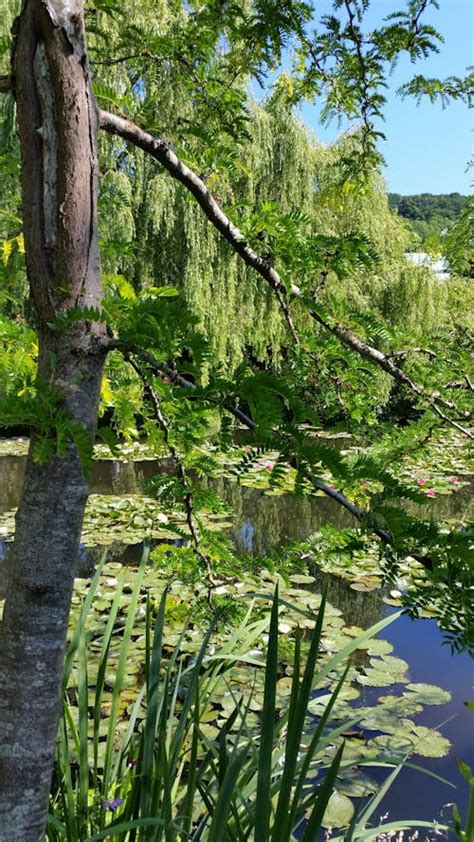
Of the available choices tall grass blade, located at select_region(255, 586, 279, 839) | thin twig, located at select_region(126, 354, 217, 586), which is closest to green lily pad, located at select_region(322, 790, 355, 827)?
thin twig, located at select_region(126, 354, 217, 586)

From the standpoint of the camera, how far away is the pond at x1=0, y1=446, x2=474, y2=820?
7.90ft

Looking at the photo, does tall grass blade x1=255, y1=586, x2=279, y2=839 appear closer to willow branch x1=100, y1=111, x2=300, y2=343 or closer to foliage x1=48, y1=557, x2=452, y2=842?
foliage x1=48, y1=557, x2=452, y2=842

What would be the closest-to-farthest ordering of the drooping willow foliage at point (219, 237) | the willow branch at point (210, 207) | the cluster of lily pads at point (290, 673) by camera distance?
the willow branch at point (210, 207) < the cluster of lily pads at point (290, 673) < the drooping willow foliage at point (219, 237)

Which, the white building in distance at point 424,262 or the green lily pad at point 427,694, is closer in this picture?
the green lily pad at point 427,694

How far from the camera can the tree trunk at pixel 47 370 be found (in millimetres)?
846

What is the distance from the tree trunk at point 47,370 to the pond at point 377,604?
32 centimetres

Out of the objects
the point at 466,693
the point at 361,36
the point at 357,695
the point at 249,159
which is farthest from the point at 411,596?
the point at 249,159

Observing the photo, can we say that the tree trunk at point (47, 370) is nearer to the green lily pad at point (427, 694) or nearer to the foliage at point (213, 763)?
the foliage at point (213, 763)

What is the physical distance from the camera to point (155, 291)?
1011mm

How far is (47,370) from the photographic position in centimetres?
86

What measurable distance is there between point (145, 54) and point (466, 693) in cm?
292

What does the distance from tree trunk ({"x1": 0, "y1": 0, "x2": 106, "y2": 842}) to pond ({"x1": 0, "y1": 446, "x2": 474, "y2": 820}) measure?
0.32 m

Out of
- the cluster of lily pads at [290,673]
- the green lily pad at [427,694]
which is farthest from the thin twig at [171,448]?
the green lily pad at [427,694]

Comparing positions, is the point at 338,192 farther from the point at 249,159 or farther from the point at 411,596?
the point at 249,159
